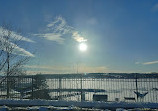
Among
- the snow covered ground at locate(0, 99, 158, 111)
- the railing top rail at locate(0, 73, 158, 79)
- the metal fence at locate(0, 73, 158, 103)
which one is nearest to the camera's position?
the snow covered ground at locate(0, 99, 158, 111)

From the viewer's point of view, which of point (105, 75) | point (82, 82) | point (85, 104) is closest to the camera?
point (85, 104)

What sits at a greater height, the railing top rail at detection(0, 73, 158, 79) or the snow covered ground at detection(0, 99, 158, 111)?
the railing top rail at detection(0, 73, 158, 79)

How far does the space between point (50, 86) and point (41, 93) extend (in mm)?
1108

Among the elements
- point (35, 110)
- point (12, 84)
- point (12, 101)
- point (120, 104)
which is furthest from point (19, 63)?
point (120, 104)

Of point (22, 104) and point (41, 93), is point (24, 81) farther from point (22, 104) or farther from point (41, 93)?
point (22, 104)

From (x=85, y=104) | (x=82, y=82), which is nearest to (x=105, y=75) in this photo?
(x=82, y=82)

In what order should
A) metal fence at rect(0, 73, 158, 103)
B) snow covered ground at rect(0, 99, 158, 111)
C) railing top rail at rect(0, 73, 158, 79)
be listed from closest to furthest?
snow covered ground at rect(0, 99, 158, 111)
railing top rail at rect(0, 73, 158, 79)
metal fence at rect(0, 73, 158, 103)

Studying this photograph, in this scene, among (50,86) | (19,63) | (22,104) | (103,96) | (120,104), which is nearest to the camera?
(120,104)

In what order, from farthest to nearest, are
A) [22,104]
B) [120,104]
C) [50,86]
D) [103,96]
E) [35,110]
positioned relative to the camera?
[50,86] < [103,96] < [22,104] < [120,104] < [35,110]

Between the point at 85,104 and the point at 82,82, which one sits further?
the point at 82,82

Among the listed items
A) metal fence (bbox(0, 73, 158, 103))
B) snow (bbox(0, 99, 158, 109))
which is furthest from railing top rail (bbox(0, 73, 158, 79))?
snow (bbox(0, 99, 158, 109))

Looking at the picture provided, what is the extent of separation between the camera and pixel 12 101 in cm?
1057

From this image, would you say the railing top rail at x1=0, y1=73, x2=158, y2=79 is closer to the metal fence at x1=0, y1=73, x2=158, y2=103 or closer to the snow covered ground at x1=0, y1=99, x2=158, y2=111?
the metal fence at x1=0, y1=73, x2=158, y2=103

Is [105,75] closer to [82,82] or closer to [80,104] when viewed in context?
[82,82]
